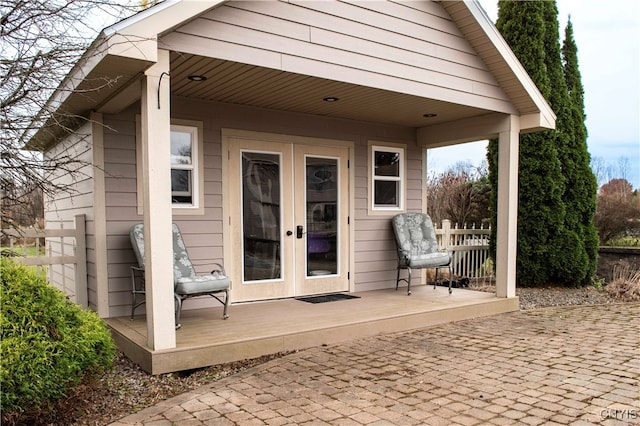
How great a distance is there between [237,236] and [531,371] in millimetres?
3448

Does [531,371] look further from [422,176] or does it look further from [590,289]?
[590,289]

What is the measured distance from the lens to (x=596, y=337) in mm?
4902

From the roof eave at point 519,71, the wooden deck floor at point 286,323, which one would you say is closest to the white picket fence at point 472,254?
the wooden deck floor at point 286,323

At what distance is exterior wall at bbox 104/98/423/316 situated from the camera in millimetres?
4973

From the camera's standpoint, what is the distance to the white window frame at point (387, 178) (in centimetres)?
688

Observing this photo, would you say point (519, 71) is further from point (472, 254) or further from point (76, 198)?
point (76, 198)

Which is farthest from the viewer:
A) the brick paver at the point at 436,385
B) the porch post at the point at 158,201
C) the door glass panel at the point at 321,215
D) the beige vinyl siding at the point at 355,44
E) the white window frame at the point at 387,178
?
the white window frame at the point at 387,178

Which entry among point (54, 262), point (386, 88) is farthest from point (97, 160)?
point (386, 88)

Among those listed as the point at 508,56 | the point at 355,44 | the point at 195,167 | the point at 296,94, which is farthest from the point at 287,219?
the point at 508,56

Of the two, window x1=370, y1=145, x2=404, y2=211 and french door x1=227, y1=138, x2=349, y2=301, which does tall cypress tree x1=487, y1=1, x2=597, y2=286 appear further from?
french door x1=227, y1=138, x2=349, y2=301

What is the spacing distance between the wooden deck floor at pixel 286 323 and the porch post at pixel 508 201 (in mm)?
422

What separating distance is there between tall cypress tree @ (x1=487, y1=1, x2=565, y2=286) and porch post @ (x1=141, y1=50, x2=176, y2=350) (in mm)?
6224

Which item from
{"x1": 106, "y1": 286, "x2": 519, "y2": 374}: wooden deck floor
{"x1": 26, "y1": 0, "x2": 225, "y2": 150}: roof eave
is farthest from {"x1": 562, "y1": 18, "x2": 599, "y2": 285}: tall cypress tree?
{"x1": 26, "y1": 0, "x2": 225, "y2": 150}: roof eave

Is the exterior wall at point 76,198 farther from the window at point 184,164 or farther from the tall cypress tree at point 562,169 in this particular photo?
the tall cypress tree at point 562,169
